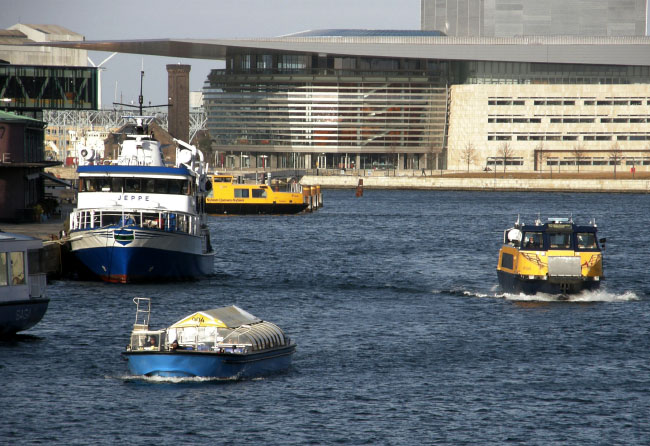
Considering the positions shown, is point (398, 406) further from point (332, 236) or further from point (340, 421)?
point (332, 236)

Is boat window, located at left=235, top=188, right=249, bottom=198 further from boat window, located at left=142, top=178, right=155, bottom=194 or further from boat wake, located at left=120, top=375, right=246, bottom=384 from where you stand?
boat wake, located at left=120, top=375, right=246, bottom=384

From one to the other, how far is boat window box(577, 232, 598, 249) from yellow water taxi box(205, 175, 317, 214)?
81400mm

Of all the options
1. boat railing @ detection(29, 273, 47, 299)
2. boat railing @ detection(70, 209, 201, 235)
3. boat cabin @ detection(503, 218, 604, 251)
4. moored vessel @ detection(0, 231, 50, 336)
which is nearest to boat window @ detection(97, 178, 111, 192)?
boat railing @ detection(70, 209, 201, 235)

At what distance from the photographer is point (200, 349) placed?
32125 mm

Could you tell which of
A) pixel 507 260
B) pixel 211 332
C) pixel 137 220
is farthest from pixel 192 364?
pixel 137 220

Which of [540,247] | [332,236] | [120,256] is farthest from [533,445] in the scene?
[332,236]

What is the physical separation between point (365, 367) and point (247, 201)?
92.9 meters

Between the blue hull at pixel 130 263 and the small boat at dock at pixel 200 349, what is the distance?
21302 millimetres

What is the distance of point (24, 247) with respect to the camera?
37719mm

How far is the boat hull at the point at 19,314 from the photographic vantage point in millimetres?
37781

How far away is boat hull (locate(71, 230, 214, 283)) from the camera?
53.4 metres

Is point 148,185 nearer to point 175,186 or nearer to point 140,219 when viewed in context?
point 175,186

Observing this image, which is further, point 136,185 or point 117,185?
point 117,185

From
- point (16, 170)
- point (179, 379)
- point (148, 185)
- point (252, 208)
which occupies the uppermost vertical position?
point (16, 170)
